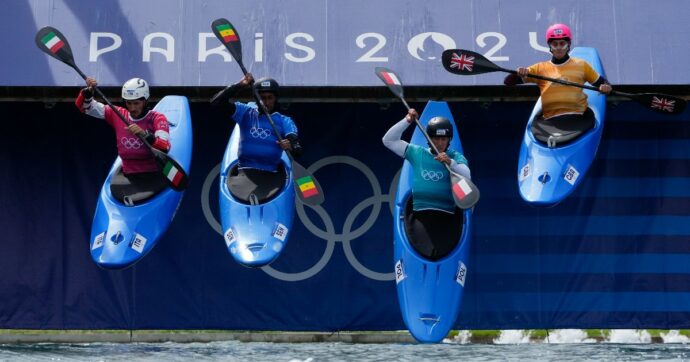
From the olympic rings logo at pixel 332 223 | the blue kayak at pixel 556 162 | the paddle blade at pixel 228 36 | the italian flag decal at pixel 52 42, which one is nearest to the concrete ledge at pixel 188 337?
the olympic rings logo at pixel 332 223

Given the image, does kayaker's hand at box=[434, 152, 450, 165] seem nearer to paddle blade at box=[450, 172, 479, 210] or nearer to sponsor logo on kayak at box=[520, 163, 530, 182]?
paddle blade at box=[450, 172, 479, 210]

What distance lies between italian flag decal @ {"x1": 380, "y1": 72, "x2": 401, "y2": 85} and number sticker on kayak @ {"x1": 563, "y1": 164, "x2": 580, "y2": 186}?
5.16 feet

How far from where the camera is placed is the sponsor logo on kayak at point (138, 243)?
12.0m

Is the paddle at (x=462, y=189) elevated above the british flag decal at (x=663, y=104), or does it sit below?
below

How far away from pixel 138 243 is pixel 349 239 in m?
2.32

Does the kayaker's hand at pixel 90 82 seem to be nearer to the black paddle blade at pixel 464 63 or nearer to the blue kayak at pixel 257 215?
the blue kayak at pixel 257 215

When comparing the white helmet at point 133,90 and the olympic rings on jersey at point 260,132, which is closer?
the white helmet at point 133,90

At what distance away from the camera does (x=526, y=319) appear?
13461 mm

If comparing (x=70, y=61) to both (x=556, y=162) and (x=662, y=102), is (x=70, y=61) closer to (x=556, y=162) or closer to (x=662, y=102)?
(x=556, y=162)

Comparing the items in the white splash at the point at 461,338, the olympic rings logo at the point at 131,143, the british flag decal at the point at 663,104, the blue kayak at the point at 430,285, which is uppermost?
the british flag decal at the point at 663,104

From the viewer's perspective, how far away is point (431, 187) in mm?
11906

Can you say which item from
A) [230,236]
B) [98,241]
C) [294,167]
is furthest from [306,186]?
[98,241]

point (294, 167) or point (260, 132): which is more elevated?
point (260, 132)

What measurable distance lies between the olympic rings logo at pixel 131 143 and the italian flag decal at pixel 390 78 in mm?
2102
